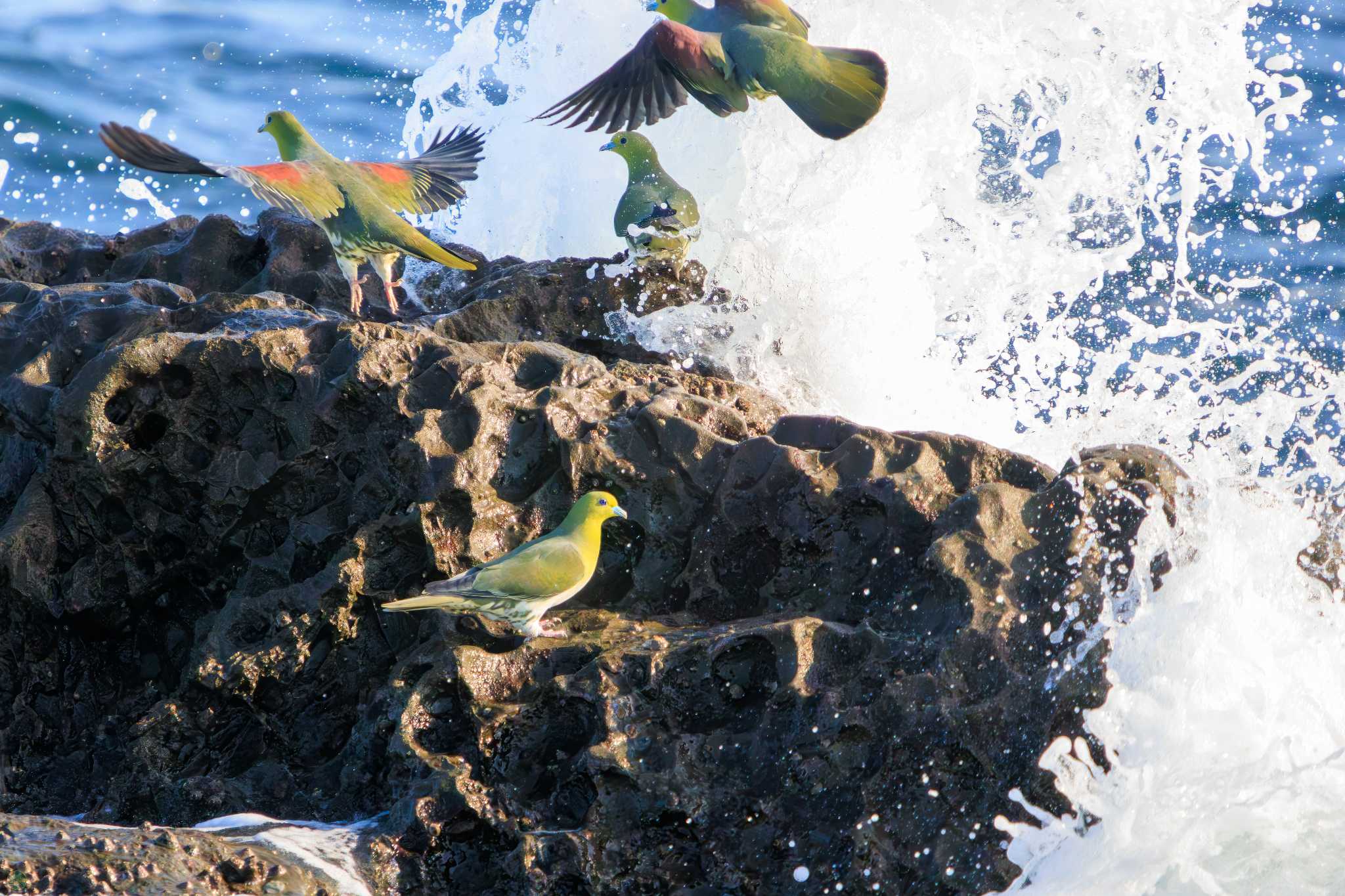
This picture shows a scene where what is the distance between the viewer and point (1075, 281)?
634 cm

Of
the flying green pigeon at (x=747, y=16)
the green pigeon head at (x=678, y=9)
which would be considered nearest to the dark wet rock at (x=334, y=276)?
the flying green pigeon at (x=747, y=16)

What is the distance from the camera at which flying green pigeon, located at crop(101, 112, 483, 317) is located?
4.28 meters

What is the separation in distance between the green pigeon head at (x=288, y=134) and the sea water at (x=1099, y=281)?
5.59 ft

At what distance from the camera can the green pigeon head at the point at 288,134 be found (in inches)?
216

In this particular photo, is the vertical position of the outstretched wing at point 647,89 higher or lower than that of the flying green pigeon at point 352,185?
higher

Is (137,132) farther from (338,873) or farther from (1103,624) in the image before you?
(1103,624)

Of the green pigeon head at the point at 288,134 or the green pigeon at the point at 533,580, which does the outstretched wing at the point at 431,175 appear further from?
the green pigeon at the point at 533,580

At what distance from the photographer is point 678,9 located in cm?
597

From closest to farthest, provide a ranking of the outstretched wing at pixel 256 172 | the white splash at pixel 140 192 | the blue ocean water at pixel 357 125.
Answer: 1. the outstretched wing at pixel 256 172
2. the blue ocean water at pixel 357 125
3. the white splash at pixel 140 192

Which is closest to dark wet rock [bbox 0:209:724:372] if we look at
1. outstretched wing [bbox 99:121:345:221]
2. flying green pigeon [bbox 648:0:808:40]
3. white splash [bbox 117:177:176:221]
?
outstretched wing [bbox 99:121:345:221]

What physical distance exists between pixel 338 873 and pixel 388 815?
→ 268 mm

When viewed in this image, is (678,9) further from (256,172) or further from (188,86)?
(188,86)

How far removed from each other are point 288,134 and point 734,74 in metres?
1.91

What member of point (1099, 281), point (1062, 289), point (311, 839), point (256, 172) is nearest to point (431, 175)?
point (256, 172)
